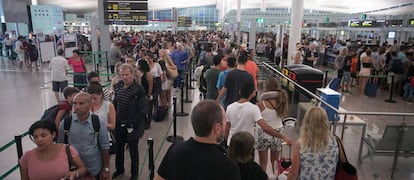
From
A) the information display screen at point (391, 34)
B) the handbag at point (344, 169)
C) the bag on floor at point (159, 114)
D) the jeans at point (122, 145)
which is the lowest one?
the bag on floor at point (159, 114)

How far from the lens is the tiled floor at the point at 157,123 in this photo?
16.8 feet

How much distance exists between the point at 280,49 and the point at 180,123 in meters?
9.45

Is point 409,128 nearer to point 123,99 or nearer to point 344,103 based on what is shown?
point 123,99

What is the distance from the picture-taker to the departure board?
12.1 meters

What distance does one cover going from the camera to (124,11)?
12.2 m

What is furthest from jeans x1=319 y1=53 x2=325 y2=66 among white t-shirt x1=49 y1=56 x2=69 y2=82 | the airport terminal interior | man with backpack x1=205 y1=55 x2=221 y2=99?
white t-shirt x1=49 y1=56 x2=69 y2=82

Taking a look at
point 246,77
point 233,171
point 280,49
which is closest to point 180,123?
point 246,77

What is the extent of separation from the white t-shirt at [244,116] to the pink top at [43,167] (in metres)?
1.82

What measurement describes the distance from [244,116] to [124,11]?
1003 centimetres

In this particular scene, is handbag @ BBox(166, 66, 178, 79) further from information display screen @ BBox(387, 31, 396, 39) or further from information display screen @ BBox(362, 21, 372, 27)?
information display screen @ BBox(362, 21, 372, 27)

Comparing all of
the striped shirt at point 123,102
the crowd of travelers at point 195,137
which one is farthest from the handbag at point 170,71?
the striped shirt at point 123,102

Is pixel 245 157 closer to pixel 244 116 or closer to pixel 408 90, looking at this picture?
pixel 244 116

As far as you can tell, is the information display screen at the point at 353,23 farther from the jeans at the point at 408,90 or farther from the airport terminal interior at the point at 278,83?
the jeans at the point at 408,90

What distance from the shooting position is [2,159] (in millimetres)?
5176
